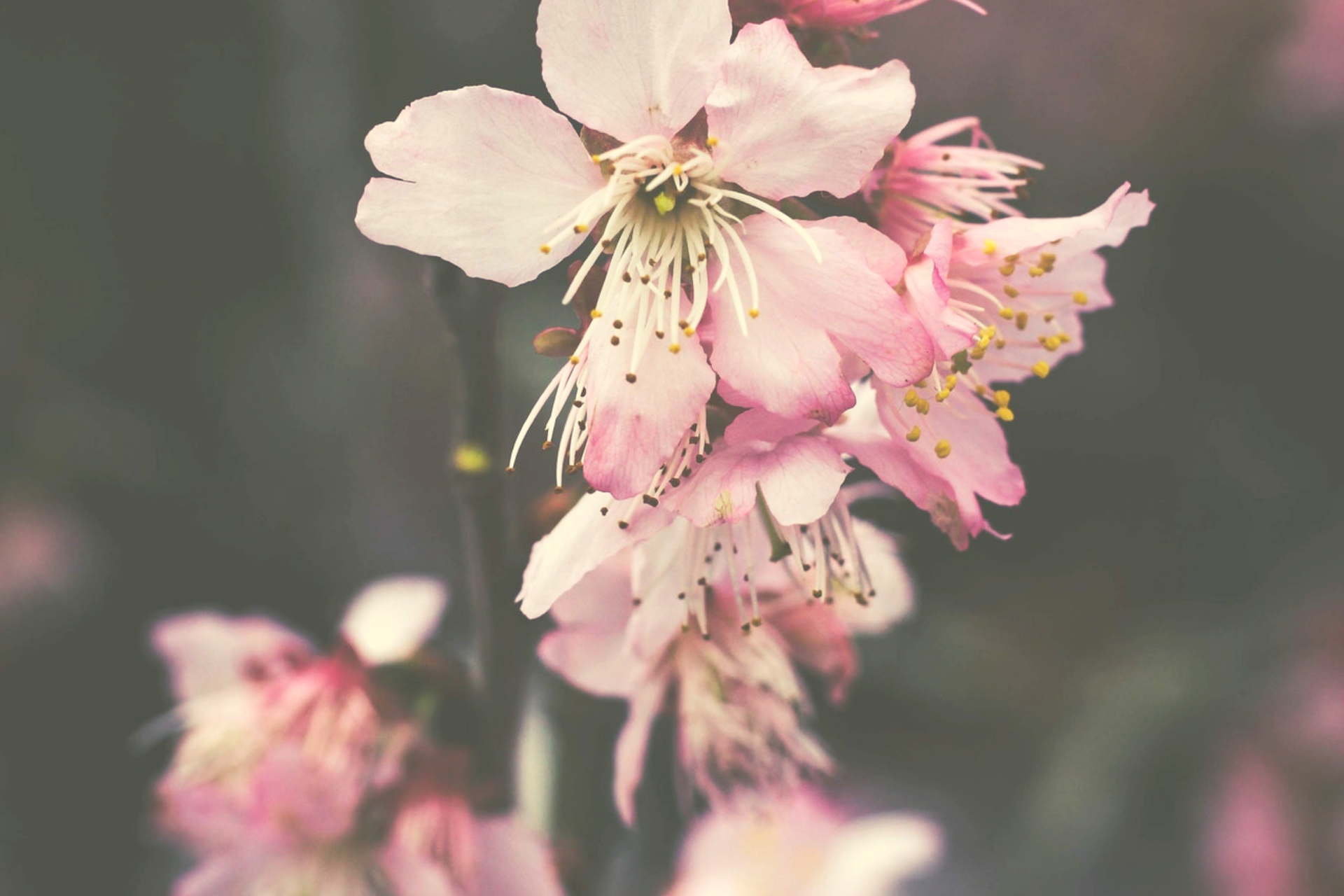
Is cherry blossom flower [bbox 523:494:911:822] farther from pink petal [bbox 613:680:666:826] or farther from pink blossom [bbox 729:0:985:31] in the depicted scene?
pink blossom [bbox 729:0:985:31]

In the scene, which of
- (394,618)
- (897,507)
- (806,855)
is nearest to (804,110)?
(394,618)

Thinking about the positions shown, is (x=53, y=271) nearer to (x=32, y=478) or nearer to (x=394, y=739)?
(x=32, y=478)

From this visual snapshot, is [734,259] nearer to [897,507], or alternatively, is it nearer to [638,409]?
[638,409]

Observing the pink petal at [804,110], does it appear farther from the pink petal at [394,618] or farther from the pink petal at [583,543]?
the pink petal at [394,618]

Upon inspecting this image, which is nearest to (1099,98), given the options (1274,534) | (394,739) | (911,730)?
(1274,534)

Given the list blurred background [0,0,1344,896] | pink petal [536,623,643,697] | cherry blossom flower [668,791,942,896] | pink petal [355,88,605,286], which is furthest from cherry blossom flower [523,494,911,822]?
blurred background [0,0,1344,896]

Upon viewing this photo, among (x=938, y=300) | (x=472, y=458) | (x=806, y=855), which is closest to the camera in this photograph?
(x=938, y=300)

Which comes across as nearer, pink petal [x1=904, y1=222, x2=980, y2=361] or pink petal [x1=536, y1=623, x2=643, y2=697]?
pink petal [x1=904, y1=222, x2=980, y2=361]
